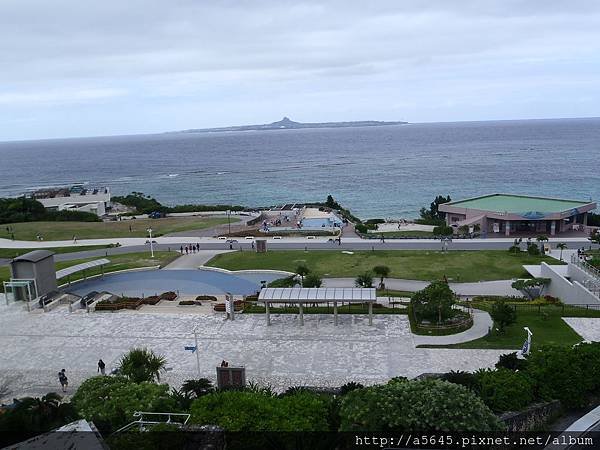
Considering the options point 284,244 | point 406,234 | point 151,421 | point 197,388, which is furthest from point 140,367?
point 406,234

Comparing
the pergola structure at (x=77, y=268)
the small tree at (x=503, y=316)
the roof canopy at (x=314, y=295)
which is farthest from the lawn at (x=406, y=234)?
the small tree at (x=503, y=316)

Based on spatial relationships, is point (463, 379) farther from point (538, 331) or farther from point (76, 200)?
point (76, 200)

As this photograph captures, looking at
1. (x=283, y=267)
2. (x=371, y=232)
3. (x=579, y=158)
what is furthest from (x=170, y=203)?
(x=579, y=158)

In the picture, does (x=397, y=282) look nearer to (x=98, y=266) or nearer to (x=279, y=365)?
(x=279, y=365)

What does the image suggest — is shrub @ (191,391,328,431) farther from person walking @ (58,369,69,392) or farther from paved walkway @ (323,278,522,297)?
paved walkway @ (323,278,522,297)

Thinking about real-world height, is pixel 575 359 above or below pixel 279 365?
above

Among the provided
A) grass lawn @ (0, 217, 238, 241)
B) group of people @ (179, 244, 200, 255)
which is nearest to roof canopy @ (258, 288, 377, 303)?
group of people @ (179, 244, 200, 255)
